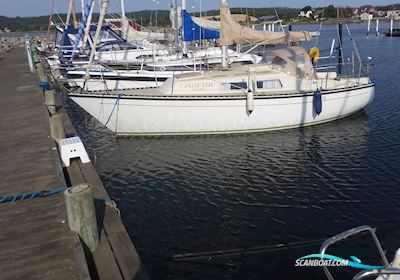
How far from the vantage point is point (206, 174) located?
534 inches

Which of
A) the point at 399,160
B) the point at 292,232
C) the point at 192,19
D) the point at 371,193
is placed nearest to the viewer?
the point at 292,232

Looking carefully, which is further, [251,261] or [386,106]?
[386,106]

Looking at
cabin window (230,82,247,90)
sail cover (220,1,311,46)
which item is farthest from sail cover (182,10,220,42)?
cabin window (230,82,247,90)

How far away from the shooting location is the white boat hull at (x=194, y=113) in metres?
16.5

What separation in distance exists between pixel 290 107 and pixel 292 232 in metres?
Result: 8.56

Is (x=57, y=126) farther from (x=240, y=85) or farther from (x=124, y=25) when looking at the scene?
(x=124, y=25)

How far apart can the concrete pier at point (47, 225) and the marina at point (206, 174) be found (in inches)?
1.2

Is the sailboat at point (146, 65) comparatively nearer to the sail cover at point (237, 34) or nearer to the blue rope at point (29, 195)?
the sail cover at point (237, 34)

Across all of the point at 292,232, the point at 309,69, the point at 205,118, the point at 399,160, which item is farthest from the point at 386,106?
the point at 292,232

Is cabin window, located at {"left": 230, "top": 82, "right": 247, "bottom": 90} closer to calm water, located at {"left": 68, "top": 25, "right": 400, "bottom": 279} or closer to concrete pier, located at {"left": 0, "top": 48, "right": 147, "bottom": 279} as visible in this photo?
calm water, located at {"left": 68, "top": 25, "right": 400, "bottom": 279}

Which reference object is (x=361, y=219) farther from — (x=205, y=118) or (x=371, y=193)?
(x=205, y=118)

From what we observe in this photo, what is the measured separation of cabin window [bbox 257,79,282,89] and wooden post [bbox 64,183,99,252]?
12.3 meters

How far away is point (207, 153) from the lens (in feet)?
51.0

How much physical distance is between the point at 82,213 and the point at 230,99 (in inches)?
438
